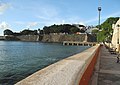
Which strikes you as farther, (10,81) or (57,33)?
(57,33)

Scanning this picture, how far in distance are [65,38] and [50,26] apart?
3615 centimetres

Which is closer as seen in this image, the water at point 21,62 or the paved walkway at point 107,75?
the paved walkway at point 107,75

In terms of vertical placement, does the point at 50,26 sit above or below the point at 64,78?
above

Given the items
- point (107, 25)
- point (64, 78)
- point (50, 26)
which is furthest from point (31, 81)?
point (50, 26)

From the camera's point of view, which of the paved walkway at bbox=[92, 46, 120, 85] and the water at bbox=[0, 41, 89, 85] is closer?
the paved walkway at bbox=[92, 46, 120, 85]

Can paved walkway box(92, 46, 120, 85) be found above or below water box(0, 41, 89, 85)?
above

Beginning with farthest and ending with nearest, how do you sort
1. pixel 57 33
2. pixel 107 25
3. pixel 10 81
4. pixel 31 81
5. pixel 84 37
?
pixel 57 33
pixel 84 37
pixel 107 25
pixel 10 81
pixel 31 81

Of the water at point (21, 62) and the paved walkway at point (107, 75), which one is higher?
the paved walkway at point (107, 75)

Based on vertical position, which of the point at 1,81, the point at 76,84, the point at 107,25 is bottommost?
the point at 1,81

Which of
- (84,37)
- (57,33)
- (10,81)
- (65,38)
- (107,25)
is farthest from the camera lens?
(57,33)

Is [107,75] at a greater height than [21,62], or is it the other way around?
[107,75]

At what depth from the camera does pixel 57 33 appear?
184 m

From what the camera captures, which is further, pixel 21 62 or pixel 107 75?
pixel 21 62

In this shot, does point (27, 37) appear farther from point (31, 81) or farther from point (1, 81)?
point (31, 81)
